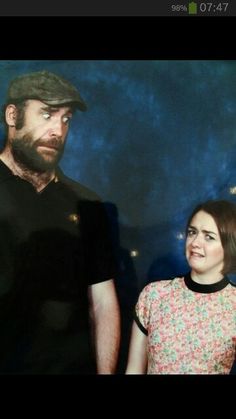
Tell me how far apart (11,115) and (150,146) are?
756mm

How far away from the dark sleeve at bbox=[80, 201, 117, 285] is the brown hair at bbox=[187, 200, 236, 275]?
435mm

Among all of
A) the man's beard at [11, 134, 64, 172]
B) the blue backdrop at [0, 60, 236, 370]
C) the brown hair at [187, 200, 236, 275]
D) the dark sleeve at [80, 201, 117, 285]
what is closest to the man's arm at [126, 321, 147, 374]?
the blue backdrop at [0, 60, 236, 370]

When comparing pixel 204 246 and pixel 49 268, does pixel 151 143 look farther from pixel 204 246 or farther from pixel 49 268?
pixel 49 268

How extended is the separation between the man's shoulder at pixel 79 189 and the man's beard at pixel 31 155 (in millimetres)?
76

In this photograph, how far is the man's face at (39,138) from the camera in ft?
9.45

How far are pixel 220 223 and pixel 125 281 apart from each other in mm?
569

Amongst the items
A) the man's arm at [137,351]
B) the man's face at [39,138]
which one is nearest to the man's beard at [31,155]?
the man's face at [39,138]

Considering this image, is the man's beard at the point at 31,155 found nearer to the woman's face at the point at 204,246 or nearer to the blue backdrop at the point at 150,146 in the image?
the blue backdrop at the point at 150,146

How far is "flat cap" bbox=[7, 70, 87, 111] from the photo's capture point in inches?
114

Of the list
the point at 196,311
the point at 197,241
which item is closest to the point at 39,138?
the point at 197,241

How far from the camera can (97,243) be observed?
111 inches

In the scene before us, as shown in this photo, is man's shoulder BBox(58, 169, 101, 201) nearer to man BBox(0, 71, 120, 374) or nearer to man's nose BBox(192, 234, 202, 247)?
man BBox(0, 71, 120, 374)

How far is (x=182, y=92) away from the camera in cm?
291
